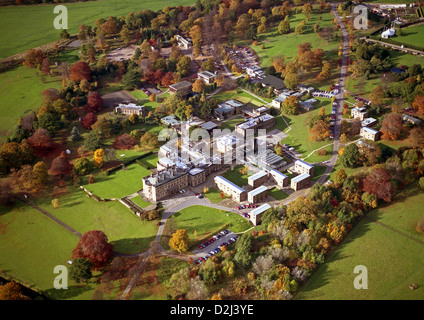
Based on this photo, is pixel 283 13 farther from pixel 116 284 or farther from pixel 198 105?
pixel 116 284

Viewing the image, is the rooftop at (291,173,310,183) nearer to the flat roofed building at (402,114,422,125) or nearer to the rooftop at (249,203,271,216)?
the rooftop at (249,203,271,216)

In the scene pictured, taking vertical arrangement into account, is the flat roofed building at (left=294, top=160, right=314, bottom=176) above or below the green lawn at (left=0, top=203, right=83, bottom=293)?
above

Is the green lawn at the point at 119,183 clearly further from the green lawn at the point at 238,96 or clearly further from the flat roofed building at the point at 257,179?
the green lawn at the point at 238,96

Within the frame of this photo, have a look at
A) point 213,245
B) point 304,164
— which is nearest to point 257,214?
point 213,245

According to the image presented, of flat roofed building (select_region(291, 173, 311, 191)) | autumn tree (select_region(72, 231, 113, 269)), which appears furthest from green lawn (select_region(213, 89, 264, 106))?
autumn tree (select_region(72, 231, 113, 269))

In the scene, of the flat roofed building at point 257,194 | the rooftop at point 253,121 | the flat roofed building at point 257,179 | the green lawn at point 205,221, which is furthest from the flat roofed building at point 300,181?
the rooftop at point 253,121

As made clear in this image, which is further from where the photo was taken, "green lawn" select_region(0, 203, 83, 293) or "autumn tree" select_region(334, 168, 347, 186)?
"autumn tree" select_region(334, 168, 347, 186)

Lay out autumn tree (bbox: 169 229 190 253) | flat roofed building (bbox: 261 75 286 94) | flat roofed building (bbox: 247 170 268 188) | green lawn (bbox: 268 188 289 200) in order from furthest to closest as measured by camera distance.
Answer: flat roofed building (bbox: 261 75 286 94), flat roofed building (bbox: 247 170 268 188), green lawn (bbox: 268 188 289 200), autumn tree (bbox: 169 229 190 253)

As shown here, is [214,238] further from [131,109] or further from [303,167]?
[131,109]
